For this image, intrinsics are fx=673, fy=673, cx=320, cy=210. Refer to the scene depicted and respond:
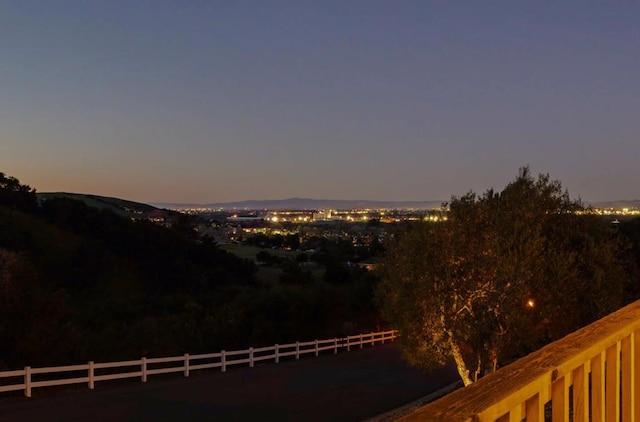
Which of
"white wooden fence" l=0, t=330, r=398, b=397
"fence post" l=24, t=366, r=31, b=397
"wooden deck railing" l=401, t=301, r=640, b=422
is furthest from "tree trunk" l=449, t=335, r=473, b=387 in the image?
"wooden deck railing" l=401, t=301, r=640, b=422

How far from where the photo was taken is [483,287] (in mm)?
14578

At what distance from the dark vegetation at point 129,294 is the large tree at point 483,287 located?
39.3 ft

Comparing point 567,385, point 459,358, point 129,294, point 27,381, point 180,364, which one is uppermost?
point 567,385

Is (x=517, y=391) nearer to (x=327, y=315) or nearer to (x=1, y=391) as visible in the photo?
(x=1, y=391)

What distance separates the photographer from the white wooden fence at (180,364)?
17.9 meters

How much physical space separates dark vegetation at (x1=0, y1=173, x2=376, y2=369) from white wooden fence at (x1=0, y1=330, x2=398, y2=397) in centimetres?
164

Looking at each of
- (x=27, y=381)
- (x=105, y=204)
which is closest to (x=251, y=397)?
(x=27, y=381)

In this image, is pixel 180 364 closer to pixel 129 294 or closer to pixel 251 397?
pixel 251 397

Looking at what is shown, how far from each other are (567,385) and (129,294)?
46.0 meters

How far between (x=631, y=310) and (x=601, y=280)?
1373 cm

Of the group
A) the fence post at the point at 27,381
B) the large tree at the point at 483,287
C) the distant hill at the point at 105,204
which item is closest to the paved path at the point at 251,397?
the fence post at the point at 27,381

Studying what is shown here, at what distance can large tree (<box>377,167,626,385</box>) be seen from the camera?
14.5 m

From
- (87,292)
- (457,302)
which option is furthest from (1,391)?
(87,292)

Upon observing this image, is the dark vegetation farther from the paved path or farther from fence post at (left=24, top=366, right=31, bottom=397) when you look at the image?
the paved path
